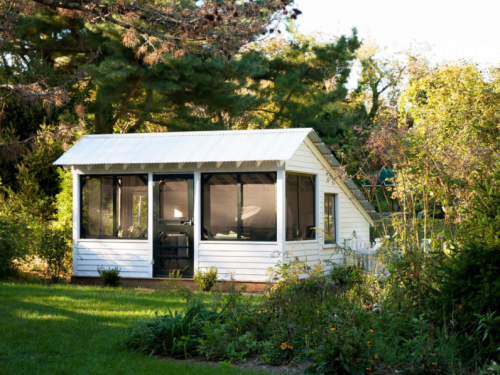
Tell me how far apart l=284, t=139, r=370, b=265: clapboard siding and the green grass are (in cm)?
325

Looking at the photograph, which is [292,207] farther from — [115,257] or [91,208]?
[91,208]

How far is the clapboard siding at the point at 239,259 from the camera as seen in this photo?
11.6 meters

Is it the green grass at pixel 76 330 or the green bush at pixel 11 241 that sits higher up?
the green bush at pixel 11 241

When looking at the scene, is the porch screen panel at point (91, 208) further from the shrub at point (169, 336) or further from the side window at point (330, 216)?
the shrub at point (169, 336)

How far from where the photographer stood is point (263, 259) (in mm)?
11578

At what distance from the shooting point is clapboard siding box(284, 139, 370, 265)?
39.5 feet

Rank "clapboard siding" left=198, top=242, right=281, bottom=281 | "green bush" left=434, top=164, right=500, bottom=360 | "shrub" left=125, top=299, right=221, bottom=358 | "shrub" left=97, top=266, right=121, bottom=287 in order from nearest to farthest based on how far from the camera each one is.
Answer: "green bush" left=434, top=164, right=500, bottom=360 → "shrub" left=125, top=299, right=221, bottom=358 → "clapboard siding" left=198, top=242, right=281, bottom=281 → "shrub" left=97, top=266, right=121, bottom=287

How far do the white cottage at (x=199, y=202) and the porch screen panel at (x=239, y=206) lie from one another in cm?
2

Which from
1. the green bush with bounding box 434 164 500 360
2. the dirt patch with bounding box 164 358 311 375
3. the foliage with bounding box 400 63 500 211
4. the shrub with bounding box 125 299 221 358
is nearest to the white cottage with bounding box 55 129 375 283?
the foliage with bounding box 400 63 500 211

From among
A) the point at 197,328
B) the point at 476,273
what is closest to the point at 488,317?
the point at 476,273

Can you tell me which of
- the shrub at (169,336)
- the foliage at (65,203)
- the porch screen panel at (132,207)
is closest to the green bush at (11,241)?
the foliage at (65,203)

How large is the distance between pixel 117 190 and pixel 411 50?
3083 cm

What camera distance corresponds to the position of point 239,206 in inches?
468

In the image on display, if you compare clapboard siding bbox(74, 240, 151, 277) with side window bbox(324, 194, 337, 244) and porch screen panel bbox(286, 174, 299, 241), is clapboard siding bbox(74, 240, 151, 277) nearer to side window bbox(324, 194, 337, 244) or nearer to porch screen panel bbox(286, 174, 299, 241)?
porch screen panel bbox(286, 174, 299, 241)
